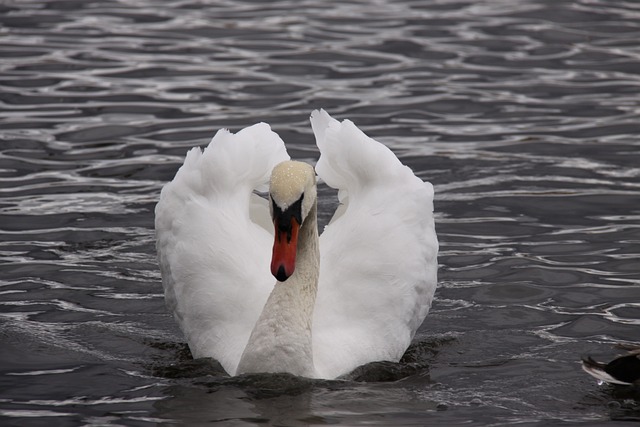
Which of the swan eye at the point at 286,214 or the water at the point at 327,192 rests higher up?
the swan eye at the point at 286,214

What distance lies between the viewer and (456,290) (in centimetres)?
1007

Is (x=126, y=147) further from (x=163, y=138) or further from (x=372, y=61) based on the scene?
(x=372, y=61)

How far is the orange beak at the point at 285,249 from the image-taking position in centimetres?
764

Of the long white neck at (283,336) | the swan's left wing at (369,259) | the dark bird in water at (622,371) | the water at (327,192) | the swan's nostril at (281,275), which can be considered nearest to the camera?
the swan's nostril at (281,275)

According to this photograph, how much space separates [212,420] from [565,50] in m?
11.2

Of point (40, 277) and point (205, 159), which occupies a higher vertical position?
point (205, 159)

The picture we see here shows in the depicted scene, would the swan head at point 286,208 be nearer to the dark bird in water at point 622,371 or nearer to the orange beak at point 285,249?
the orange beak at point 285,249

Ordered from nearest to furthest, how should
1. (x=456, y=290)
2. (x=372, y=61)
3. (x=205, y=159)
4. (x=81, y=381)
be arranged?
(x=81, y=381), (x=205, y=159), (x=456, y=290), (x=372, y=61)

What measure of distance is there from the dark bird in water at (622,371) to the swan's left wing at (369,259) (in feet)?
4.44

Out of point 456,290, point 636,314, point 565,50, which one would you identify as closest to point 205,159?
point 456,290

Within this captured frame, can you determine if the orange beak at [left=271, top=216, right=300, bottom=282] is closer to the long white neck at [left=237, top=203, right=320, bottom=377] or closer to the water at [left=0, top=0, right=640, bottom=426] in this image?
the long white neck at [left=237, top=203, right=320, bottom=377]

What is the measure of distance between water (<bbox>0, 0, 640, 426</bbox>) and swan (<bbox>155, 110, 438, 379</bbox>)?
210 mm

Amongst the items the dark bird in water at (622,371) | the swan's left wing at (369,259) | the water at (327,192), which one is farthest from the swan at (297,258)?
the dark bird in water at (622,371)

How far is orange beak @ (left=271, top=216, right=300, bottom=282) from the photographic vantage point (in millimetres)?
7641
